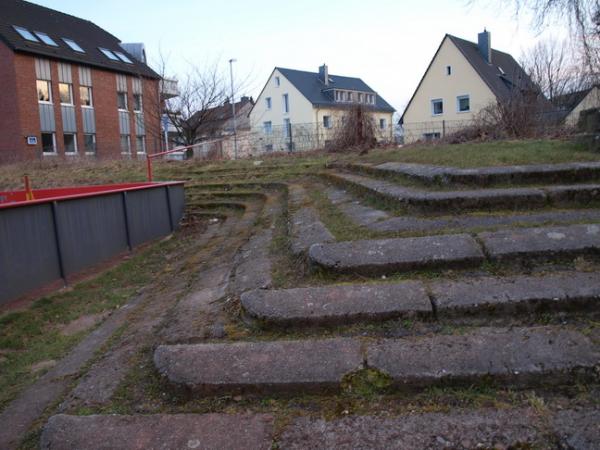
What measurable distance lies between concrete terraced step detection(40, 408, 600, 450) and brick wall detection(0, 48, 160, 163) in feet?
80.8

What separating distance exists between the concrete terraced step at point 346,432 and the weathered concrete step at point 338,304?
83 centimetres

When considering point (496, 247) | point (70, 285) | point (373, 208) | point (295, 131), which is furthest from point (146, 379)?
point (295, 131)

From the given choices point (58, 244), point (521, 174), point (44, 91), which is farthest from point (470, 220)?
point (44, 91)

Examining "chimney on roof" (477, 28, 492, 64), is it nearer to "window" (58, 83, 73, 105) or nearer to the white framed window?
the white framed window

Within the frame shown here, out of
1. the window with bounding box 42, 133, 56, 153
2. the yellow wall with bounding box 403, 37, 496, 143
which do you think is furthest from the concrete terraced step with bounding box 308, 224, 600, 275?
the yellow wall with bounding box 403, 37, 496, 143

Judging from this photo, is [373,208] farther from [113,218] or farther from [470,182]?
[113,218]

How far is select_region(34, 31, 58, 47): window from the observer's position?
92.2ft

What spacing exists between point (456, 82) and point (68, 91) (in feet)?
89.4

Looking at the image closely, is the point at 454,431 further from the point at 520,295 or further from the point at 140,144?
the point at 140,144

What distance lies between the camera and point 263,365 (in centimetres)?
274

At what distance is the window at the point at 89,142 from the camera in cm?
3003

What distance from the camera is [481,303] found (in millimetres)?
3029

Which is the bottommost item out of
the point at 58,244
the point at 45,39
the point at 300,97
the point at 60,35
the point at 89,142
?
the point at 58,244

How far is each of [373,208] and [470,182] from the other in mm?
1126
